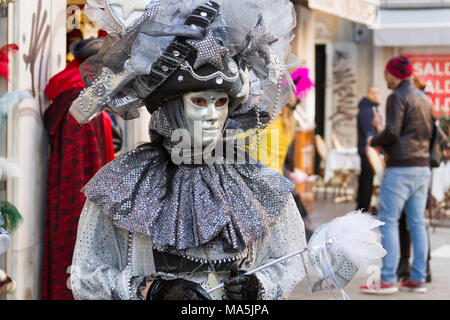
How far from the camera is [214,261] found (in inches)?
110

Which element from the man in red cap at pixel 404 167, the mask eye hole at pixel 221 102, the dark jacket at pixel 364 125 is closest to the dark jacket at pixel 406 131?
the man in red cap at pixel 404 167

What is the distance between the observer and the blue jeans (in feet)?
22.6

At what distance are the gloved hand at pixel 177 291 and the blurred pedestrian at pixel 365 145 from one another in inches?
283

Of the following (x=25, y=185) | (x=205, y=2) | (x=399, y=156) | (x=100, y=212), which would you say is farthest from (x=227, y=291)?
(x=399, y=156)

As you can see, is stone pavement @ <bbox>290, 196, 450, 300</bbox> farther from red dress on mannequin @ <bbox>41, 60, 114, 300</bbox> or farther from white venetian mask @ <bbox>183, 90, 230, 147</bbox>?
white venetian mask @ <bbox>183, 90, 230, 147</bbox>

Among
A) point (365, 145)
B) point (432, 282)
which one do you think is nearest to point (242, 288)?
point (432, 282)

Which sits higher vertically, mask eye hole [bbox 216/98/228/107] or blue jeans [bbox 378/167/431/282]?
mask eye hole [bbox 216/98/228/107]

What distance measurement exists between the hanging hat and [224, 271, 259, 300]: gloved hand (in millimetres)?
599

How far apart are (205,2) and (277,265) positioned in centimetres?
90

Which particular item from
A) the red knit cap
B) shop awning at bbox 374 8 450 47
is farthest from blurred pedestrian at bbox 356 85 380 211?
shop awning at bbox 374 8 450 47

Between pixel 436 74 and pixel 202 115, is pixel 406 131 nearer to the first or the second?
pixel 202 115

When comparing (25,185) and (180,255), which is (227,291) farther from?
(25,185)

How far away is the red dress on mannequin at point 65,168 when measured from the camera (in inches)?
169

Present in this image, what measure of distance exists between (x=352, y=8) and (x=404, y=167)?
3449 millimetres
